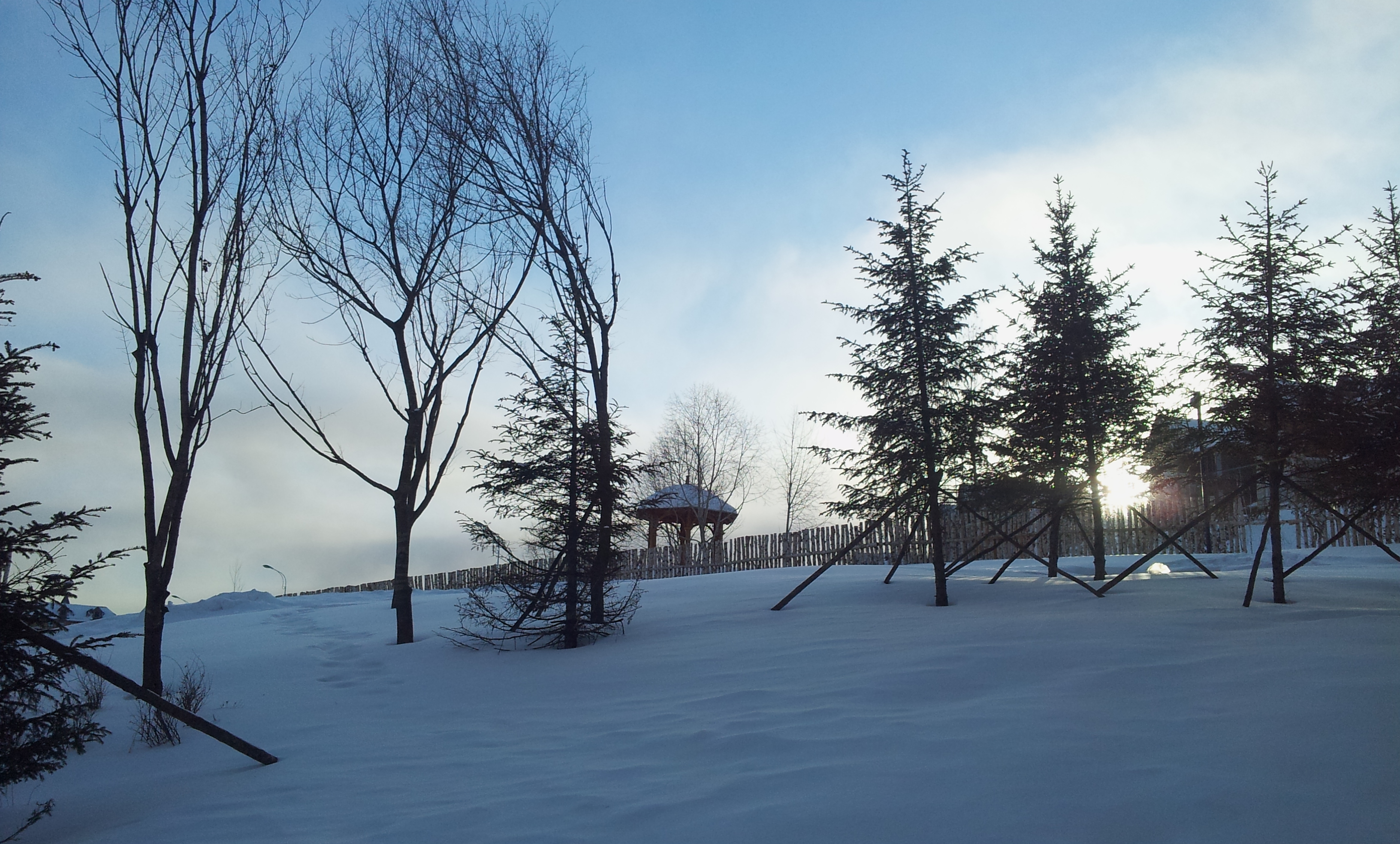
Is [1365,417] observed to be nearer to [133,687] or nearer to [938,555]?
[938,555]

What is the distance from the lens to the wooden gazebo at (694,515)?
117 feet

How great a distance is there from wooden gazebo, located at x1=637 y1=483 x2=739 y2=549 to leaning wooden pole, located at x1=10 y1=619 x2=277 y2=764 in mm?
26109

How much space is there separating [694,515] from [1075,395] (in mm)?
26452

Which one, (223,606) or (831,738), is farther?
(223,606)

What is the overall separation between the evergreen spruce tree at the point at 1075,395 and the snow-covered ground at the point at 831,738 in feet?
11.4

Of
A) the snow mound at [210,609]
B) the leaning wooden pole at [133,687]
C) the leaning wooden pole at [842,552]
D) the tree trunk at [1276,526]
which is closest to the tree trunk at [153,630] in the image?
the leaning wooden pole at [133,687]

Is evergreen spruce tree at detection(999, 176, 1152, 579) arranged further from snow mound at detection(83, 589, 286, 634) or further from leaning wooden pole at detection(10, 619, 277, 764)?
snow mound at detection(83, 589, 286, 634)

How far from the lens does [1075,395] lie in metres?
13.8

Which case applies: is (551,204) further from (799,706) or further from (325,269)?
(799,706)

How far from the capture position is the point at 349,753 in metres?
6.48

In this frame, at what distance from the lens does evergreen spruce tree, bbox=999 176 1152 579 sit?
13594mm

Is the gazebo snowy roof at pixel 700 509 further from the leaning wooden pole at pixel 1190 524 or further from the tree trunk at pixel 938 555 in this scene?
the leaning wooden pole at pixel 1190 524

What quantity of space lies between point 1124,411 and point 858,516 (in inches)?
201

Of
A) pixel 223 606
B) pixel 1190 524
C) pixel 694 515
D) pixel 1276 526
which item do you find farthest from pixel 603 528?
pixel 694 515
